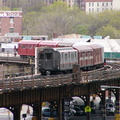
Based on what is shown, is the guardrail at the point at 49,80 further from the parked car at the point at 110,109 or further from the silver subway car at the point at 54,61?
the parked car at the point at 110,109

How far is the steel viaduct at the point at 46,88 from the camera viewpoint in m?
50.2

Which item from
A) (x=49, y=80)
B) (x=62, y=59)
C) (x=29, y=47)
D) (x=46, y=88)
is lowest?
(x=29, y=47)

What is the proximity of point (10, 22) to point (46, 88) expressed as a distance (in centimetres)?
10552

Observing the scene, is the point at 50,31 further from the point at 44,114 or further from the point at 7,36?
the point at 44,114

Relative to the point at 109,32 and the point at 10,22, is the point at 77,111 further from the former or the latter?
the point at 10,22

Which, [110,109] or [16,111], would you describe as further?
[110,109]

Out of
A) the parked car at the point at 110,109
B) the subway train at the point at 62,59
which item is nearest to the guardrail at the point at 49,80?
the subway train at the point at 62,59

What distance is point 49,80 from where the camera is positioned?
176 ft

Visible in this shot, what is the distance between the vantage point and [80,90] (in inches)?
2445

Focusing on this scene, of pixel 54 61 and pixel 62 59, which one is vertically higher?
pixel 62 59

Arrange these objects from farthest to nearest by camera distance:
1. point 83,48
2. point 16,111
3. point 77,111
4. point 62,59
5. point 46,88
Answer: point 77,111 → point 83,48 → point 62,59 → point 46,88 → point 16,111

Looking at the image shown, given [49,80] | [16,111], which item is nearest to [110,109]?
[49,80]

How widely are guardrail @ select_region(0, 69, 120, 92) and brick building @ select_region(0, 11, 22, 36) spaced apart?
96.0 metres

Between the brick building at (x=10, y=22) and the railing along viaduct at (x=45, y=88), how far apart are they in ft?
311
